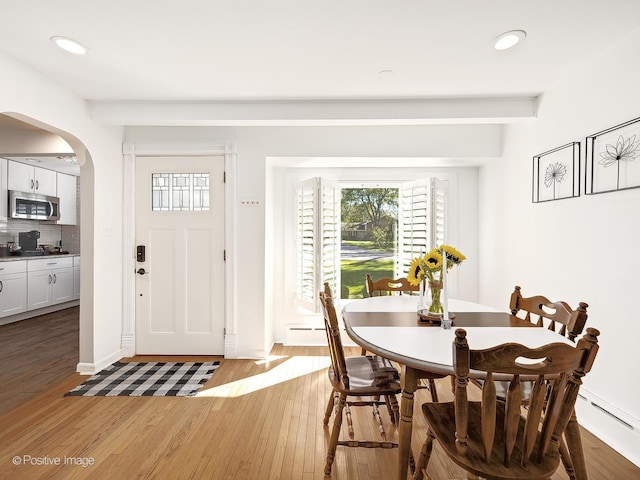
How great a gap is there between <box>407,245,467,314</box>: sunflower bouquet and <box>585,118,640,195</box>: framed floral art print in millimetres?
1033

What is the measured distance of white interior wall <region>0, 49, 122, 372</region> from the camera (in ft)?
8.38

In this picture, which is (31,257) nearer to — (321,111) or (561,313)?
(321,111)

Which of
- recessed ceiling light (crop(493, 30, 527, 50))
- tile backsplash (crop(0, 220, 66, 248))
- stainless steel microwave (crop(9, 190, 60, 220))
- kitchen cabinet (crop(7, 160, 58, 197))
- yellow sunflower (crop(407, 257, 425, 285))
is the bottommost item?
yellow sunflower (crop(407, 257, 425, 285))

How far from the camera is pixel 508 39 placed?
2.01 m

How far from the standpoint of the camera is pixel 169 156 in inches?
139

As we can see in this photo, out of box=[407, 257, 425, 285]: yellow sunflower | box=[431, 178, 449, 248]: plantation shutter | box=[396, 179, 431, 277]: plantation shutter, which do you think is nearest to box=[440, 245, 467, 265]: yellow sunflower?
box=[407, 257, 425, 285]: yellow sunflower

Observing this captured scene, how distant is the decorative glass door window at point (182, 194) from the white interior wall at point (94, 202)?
0.36 m

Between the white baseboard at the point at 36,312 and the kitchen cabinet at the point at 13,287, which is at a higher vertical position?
the kitchen cabinet at the point at 13,287

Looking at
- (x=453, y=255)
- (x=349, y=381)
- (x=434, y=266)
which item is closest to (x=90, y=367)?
(x=349, y=381)

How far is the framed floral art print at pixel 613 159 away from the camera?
1969 mm

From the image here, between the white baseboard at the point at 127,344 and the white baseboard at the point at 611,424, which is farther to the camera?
the white baseboard at the point at 127,344

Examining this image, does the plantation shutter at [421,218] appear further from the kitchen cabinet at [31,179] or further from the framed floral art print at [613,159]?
the kitchen cabinet at [31,179]

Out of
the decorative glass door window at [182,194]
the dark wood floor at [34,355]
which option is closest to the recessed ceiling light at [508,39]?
the decorative glass door window at [182,194]

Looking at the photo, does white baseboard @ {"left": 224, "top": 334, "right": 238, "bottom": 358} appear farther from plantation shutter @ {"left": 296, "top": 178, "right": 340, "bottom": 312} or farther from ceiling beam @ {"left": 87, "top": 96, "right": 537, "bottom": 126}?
ceiling beam @ {"left": 87, "top": 96, "right": 537, "bottom": 126}
